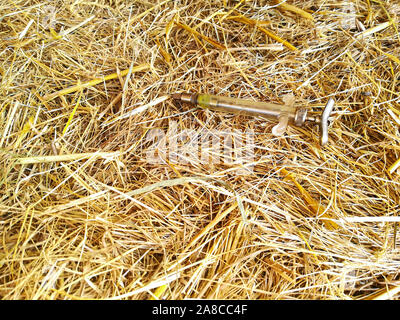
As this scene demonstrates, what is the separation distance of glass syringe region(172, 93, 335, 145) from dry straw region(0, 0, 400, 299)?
0.21ft

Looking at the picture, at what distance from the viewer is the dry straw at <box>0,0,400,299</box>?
907 mm

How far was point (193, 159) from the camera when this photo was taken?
1.11 meters

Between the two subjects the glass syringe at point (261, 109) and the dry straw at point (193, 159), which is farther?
the glass syringe at point (261, 109)

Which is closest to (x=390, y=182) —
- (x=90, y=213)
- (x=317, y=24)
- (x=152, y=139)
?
(x=317, y=24)

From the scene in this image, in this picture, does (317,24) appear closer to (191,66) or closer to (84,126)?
(191,66)

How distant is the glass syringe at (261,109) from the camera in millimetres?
1064

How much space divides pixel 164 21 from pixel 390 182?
3.74 feet

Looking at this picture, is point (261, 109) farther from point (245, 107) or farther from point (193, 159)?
point (193, 159)

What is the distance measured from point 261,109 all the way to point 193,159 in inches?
12.7

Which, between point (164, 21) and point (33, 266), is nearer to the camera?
point (33, 266)

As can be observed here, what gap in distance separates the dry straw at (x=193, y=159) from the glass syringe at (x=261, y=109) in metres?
0.06

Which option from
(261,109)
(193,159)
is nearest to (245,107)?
(261,109)

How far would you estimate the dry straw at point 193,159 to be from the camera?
0.91m
